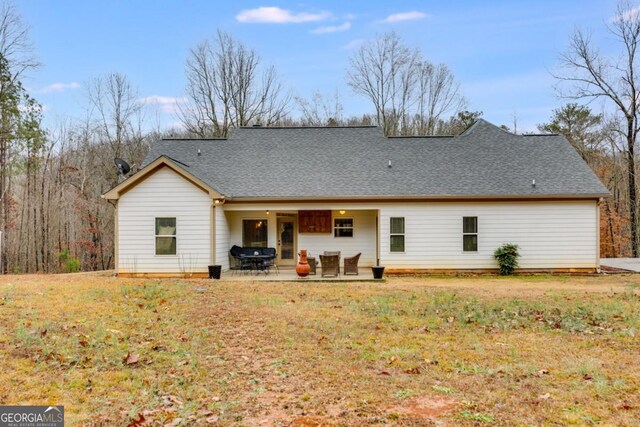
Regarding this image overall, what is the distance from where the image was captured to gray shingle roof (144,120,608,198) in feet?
53.1

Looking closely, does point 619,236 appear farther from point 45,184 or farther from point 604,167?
point 45,184

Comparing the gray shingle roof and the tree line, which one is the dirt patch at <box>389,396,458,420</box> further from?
the tree line

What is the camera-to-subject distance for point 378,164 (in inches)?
707

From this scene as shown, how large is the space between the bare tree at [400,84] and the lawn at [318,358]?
2397 centimetres

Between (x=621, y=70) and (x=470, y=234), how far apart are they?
17.0 m

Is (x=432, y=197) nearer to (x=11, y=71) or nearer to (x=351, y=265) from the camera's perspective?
(x=351, y=265)

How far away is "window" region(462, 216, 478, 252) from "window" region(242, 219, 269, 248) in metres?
7.68

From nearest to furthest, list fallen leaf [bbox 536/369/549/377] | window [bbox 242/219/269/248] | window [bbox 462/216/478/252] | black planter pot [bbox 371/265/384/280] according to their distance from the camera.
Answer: fallen leaf [bbox 536/369/549/377]
black planter pot [bbox 371/265/384/280]
window [bbox 462/216/478/252]
window [bbox 242/219/269/248]

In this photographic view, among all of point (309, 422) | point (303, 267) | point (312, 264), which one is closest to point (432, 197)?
point (312, 264)

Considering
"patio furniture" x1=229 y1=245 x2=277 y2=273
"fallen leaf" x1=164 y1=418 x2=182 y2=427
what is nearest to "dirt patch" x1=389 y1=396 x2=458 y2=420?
"fallen leaf" x1=164 y1=418 x2=182 y2=427

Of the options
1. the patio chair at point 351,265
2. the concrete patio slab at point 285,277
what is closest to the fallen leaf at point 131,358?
the concrete patio slab at point 285,277

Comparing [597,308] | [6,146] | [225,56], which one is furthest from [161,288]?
[225,56]

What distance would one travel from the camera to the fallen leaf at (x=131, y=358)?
17.4 ft

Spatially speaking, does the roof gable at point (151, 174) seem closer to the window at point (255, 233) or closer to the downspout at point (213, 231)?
the downspout at point (213, 231)
